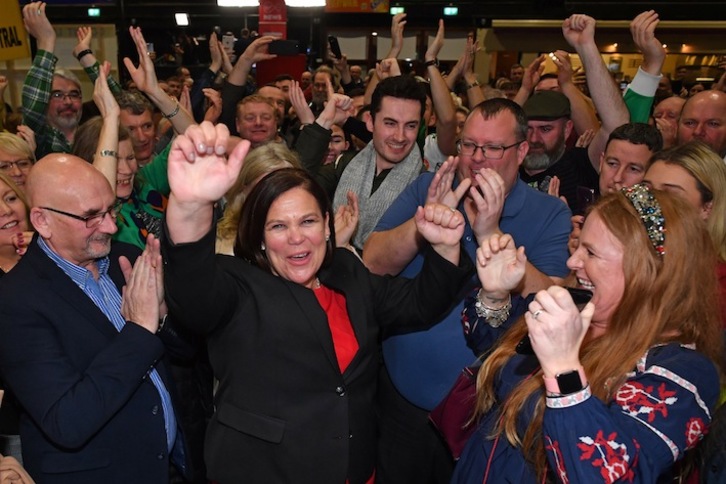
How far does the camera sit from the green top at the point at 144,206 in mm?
2910

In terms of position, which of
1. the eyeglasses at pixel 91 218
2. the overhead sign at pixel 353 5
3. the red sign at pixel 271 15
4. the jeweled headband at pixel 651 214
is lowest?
the eyeglasses at pixel 91 218

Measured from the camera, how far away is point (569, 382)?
1381 mm

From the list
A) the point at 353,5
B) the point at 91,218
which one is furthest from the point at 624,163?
the point at 353,5

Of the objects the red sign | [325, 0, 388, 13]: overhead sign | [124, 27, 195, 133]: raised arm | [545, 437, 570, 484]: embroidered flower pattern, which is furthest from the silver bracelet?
[325, 0, 388, 13]: overhead sign

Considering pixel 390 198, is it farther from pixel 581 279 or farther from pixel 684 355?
pixel 684 355

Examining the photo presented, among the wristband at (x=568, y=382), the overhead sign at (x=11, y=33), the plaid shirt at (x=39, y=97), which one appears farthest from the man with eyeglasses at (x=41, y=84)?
the wristband at (x=568, y=382)

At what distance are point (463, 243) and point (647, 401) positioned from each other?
1107 millimetres

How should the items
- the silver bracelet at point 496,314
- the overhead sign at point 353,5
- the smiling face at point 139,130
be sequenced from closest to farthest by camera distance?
the silver bracelet at point 496,314 < the smiling face at point 139,130 < the overhead sign at point 353,5

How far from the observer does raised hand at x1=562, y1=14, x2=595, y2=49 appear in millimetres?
3480

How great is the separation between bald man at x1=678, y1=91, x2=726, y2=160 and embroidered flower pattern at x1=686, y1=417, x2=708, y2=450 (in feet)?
9.78

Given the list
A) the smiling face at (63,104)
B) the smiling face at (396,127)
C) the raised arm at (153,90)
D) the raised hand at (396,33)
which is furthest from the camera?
the raised hand at (396,33)

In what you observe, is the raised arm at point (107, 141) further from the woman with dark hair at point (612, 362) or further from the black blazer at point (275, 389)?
the woman with dark hair at point (612, 362)

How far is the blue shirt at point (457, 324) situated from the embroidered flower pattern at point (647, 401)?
36.6 inches

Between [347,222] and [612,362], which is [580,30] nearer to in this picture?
[347,222]
